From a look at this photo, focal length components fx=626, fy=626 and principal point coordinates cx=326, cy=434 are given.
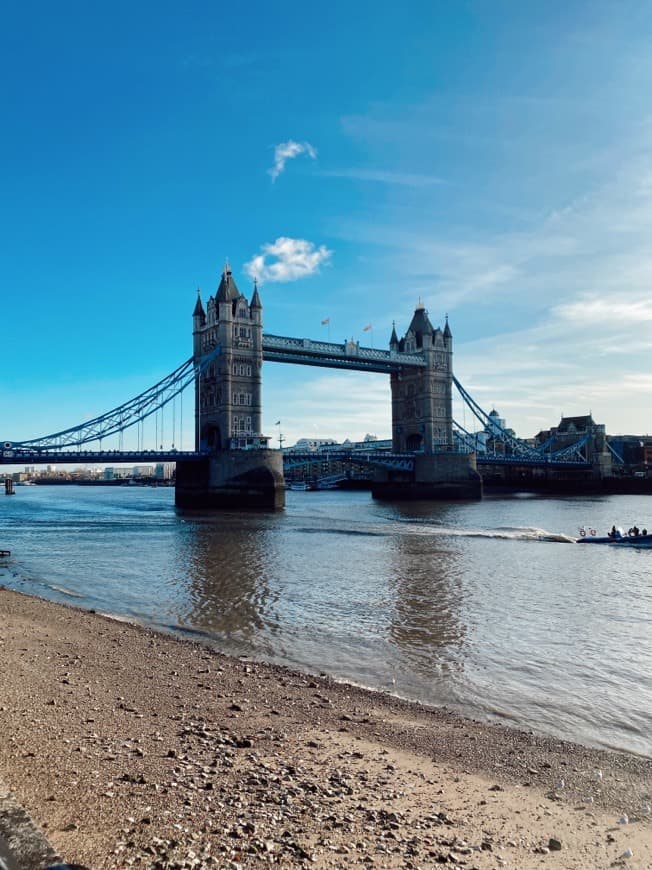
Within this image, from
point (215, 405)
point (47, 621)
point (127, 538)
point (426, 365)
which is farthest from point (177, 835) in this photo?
point (426, 365)

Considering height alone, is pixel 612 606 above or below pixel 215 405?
below

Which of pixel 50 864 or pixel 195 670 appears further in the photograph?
pixel 195 670

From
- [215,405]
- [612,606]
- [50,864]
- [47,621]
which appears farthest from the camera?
[215,405]

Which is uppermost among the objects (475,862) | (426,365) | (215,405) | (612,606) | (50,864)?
(426,365)

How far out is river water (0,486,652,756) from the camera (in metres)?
10.5

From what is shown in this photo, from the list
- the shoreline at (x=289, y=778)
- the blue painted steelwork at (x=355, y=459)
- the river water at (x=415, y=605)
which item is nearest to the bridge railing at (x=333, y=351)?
the blue painted steelwork at (x=355, y=459)

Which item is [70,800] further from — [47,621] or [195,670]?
[47,621]

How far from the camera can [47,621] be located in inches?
561

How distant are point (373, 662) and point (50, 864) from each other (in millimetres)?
8706

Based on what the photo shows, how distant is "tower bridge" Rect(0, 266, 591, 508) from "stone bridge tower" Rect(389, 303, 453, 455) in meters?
0.14

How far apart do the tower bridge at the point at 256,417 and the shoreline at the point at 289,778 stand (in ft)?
161

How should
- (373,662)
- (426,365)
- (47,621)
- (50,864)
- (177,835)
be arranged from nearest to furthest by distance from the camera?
(50,864), (177,835), (373,662), (47,621), (426,365)

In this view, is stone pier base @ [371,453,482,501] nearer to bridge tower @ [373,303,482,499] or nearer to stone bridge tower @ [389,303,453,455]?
bridge tower @ [373,303,482,499]

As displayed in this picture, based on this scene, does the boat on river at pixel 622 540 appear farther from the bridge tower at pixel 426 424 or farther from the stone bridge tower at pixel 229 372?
the bridge tower at pixel 426 424
